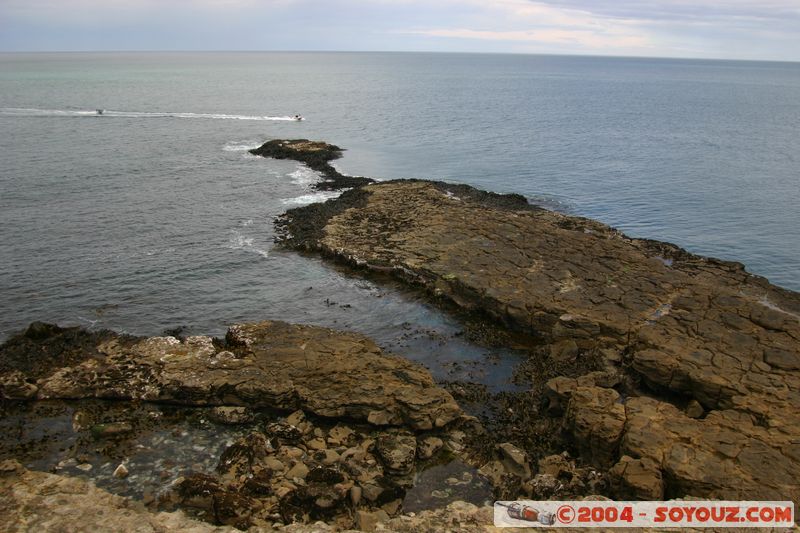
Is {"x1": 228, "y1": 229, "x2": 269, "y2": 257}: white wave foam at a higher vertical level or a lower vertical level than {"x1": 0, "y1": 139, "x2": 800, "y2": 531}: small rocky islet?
higher

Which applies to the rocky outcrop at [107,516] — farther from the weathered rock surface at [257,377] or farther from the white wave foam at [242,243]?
the white wave foam at [242,243]

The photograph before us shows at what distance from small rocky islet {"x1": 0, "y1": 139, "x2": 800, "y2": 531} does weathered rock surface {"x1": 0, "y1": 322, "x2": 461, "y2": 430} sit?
0.28ft

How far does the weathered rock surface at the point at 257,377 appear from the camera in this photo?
22219mm

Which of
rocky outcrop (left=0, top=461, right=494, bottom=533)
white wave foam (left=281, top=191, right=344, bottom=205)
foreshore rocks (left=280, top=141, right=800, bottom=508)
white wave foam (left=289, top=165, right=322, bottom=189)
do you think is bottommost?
rocky outcrop (left=0, top=461, right=494, bottom=533)

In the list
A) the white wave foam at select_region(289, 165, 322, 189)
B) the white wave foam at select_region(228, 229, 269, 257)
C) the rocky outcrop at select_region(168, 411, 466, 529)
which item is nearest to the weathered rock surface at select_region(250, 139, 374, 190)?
the white wave foam at select_region(289, 165, 322, 189)

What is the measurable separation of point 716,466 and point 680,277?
16.3m

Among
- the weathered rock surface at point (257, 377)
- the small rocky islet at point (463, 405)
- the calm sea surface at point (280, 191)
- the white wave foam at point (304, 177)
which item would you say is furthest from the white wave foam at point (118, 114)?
the weathered rock surface at point (257, 377)

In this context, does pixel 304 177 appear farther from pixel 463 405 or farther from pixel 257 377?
pixel 463 405

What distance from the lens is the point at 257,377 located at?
2348 centimetres

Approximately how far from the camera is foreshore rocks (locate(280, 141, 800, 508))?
1828 cm

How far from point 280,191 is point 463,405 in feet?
125

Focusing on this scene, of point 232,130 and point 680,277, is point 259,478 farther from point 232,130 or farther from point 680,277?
point 232,130

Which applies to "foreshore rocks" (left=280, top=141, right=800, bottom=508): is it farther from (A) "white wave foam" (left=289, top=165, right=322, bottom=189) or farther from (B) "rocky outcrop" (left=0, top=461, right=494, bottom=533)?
(A) "white wave foam" (left=289, top=165, right=322, bottom=189)

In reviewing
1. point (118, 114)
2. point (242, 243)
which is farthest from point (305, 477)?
point (118, 114)
